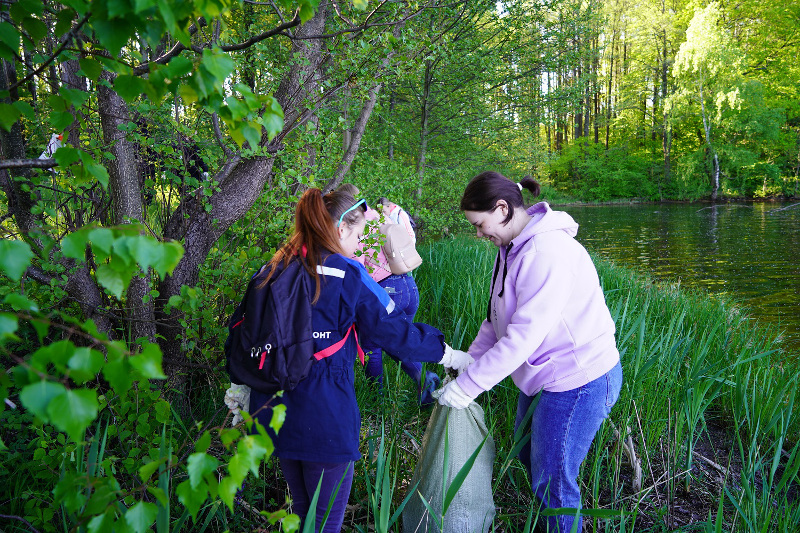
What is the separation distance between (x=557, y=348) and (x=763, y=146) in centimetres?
2750

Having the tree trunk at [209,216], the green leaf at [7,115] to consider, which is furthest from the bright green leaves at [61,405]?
the tree trunk at [209,216]

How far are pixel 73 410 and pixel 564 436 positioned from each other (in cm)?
157

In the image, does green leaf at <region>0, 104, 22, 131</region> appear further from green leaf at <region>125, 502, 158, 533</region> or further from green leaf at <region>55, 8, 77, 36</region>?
green leaf at <region>125, 502, 158, 533</region>

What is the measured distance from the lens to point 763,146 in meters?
23.5

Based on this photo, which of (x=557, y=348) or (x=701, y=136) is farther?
(x=701, y=136)

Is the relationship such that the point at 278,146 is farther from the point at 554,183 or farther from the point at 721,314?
the point at 554,183

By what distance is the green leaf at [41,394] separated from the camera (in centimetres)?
62

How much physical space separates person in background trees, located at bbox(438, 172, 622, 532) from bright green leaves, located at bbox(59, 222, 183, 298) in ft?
4.11

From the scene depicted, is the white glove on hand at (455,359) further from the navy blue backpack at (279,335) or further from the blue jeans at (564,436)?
the navy blue backpack at (279,335)

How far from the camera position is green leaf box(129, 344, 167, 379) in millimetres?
698

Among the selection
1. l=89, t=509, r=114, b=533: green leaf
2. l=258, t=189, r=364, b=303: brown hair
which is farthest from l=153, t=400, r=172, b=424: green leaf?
l=89, t=509, r=114, b=533: green leaf

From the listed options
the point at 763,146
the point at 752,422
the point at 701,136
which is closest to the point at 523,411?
the point at 752,422

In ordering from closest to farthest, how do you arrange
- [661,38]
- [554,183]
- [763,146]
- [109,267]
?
1. [109,267]
2. [763,146]
3. [661,38]
4. [554,183]

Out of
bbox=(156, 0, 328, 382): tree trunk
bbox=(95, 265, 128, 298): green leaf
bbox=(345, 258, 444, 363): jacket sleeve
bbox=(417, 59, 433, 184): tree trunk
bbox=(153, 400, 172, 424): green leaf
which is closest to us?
bbox=(95, 265, 128, 298): green leaf
